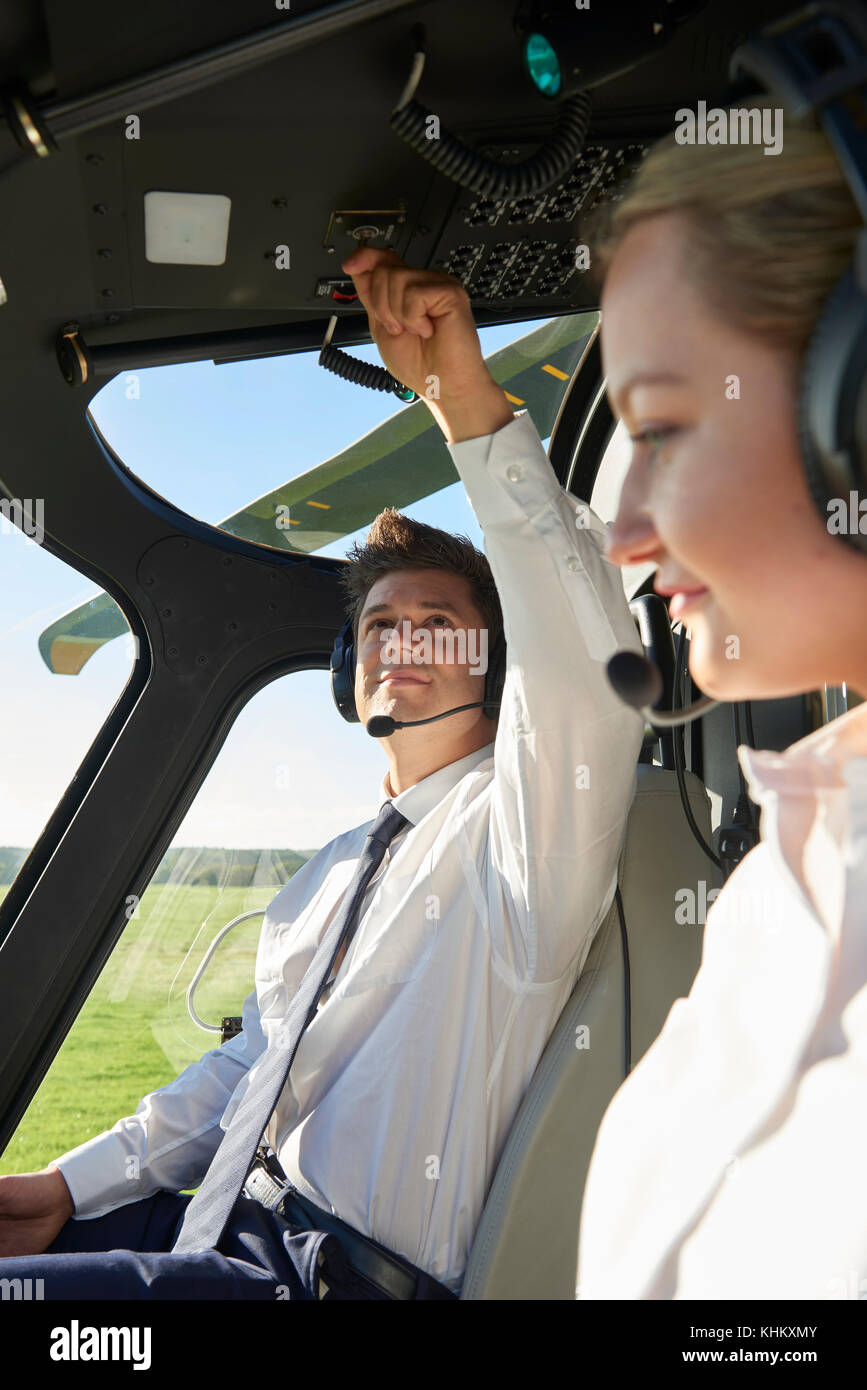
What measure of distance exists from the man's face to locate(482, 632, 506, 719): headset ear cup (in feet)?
0.06

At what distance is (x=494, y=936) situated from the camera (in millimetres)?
1401

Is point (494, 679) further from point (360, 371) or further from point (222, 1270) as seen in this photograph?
point (222, 1270)

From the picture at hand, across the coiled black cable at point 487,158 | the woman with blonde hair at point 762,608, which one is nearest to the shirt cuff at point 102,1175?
the woman with blonde hair at point 762,608

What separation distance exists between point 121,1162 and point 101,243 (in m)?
1.43

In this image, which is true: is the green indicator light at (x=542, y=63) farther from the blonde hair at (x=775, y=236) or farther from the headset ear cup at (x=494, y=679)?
the headset ear cup at (x=494, y=679)

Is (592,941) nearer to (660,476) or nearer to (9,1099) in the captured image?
(660,476)

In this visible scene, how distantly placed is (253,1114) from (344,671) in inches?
34.3

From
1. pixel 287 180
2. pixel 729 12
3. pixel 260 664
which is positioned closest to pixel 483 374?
pixel 287 180

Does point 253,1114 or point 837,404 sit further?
point 253,1114

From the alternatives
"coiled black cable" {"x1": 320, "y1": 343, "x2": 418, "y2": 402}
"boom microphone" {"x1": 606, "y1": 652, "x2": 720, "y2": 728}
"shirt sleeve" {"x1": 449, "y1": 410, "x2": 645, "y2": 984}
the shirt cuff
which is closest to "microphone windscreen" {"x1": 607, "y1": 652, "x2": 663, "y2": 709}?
"boom microphone" {"x1": 606, "y1": 652, "x2": 720, "y2": 728}

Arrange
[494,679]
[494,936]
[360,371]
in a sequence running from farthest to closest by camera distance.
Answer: [494,679] → [360,371] → [494,936]

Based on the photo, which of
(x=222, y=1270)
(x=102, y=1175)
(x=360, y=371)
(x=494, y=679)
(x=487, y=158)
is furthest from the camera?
(x=494, y=679)

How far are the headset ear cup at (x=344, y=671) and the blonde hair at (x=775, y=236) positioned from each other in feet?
4.67

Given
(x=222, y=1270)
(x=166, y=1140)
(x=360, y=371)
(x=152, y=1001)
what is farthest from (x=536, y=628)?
(x=152, y=1001)
